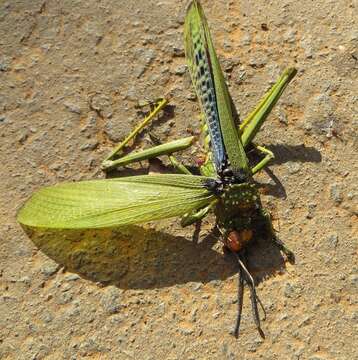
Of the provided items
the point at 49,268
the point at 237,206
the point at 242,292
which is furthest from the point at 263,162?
the point at 49,268

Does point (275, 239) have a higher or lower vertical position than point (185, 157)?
lower

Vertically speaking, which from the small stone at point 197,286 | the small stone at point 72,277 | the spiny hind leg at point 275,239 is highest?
the spiny hind leg at point 275,239

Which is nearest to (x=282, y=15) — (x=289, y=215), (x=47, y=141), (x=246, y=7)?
(x=246, y=7)

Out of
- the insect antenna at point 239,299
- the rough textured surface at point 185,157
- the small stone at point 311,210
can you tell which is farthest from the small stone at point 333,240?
the insect antenna at point 239,299

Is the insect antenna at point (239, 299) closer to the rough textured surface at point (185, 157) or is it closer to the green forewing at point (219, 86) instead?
the rough textured surface at point (185, 157)

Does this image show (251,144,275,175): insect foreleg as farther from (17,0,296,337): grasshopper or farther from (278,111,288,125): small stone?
(278,111,288,125): small stone

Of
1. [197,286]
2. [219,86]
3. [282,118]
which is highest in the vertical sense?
[219,86]

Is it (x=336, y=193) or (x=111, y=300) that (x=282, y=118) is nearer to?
(x=336, y=193)
